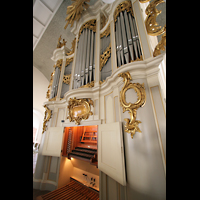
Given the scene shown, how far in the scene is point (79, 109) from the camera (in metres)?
2.89

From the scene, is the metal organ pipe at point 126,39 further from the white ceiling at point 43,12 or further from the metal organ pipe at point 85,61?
the white ceiling at point 43,12

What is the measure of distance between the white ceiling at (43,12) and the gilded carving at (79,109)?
5.22 metres

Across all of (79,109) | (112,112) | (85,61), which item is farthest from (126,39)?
(79,109)

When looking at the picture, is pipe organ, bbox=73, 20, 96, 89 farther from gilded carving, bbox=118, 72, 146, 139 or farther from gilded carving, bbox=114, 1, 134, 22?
gilded carving, bbox=118, 72, 146, 139

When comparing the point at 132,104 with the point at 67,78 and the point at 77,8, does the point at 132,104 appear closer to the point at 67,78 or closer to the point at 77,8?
the point at 67,78

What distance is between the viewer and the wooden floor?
2408mm

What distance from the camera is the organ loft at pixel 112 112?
4.60 feet

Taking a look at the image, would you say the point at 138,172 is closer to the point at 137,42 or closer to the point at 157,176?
the point at 157,176

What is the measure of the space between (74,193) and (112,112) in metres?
2.44

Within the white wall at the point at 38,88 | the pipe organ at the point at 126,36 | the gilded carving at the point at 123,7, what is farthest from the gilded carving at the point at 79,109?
the white wall at the point at 38,88

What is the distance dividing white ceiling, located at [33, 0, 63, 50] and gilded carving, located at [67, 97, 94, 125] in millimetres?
5218

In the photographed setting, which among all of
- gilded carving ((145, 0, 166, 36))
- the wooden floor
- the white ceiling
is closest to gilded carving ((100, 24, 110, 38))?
gilded carving ((145, 0, 166, 36))
